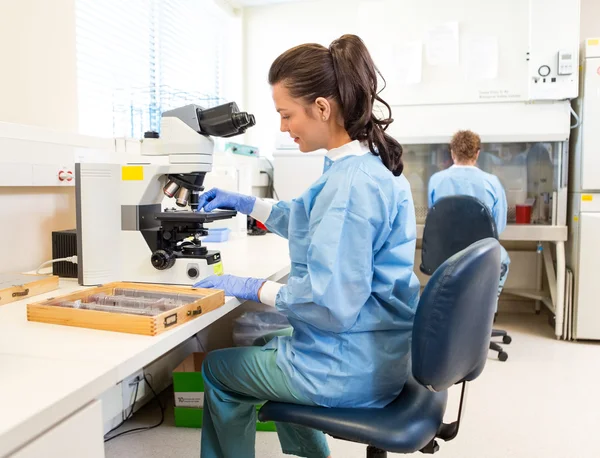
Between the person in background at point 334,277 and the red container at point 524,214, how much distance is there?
2583 mm

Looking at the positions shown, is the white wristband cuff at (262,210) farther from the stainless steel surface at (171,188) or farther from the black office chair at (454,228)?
the black office chair at (454,228)

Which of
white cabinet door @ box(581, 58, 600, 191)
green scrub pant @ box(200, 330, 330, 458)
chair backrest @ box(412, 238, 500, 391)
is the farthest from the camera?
white cabinet door @ box(581, 58, 600, 191)

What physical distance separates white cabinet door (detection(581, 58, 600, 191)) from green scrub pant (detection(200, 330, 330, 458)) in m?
2.69

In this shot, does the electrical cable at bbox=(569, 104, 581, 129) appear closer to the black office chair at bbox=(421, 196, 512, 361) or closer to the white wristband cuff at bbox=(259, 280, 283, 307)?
the black office chair at bbox=(421, 196, 512, 361)

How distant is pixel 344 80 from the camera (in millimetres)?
1160

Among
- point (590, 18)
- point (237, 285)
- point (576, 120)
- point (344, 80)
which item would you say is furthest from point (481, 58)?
point (237, 285)

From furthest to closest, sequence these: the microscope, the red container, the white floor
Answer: the red container < the white floor < the microscope

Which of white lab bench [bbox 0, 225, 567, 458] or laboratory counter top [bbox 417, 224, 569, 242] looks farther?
laboratory counter top [bbox 417, 224, 569, 242]

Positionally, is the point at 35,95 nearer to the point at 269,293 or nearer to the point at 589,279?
the point at 269,293

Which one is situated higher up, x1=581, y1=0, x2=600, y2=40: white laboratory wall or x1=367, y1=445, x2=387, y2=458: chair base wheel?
x1=581, y1=0, x2=600, y2=40: white laboratory wall

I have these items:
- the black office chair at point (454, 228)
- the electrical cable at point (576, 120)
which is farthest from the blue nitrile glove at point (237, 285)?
the electrical cable at point (576, 120)

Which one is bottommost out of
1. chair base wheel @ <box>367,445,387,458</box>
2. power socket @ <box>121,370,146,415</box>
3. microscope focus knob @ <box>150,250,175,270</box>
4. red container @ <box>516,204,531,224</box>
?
power socket @ <box>121,370,146,415</box>

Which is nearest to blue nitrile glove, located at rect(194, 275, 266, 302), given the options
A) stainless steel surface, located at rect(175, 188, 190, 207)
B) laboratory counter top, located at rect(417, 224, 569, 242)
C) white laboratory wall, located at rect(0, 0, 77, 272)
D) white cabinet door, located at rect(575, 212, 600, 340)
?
stainless steel surface, located at rect(175, 188, 190, 207)

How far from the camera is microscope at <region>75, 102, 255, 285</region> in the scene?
4.43 feet
